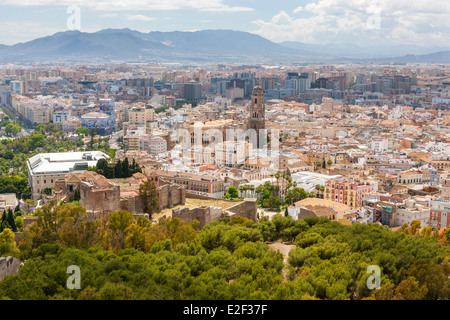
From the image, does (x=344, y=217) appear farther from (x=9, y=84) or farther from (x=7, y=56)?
(x=9, y=84)

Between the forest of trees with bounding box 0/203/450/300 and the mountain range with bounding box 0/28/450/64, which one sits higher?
the mountain range with bounding box 0/28/450/64

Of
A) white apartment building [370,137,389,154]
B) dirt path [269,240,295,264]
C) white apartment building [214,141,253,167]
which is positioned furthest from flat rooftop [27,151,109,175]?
white apartment building [370,137,389,154]

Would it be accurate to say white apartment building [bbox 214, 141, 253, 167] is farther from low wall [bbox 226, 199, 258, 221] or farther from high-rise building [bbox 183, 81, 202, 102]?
high-rise building [bbox 183, 81, 202, 102]

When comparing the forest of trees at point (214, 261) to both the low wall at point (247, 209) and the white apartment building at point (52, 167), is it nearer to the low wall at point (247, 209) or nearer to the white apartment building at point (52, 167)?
the low wall at point (247, 209)

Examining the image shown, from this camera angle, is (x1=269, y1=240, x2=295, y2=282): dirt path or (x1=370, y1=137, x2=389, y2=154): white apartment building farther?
(x1=370, y1=137, x2=389, y2=154): white apartment building

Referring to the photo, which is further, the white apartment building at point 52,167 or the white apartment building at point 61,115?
the white apartment building at point 61,115

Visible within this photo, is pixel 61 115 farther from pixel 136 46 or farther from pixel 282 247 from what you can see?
pixel 282 247

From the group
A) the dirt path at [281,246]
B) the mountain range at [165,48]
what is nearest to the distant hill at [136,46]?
the mountain range at [165,48]
